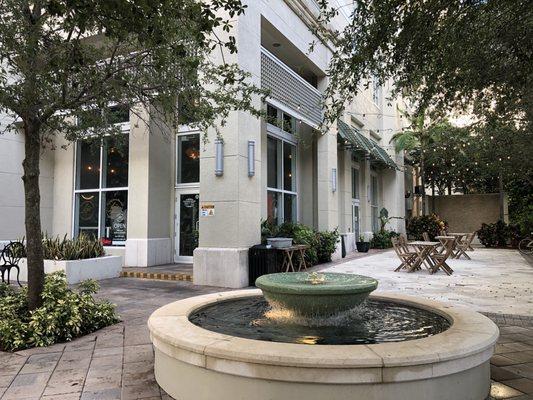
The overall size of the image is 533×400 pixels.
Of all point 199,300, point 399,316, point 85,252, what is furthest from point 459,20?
point 85,252

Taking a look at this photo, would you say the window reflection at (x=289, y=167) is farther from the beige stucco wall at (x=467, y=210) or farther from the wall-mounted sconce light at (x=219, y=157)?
the beige stucco wall at (x=467, y=210)

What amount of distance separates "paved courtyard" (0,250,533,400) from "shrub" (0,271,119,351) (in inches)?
6.8

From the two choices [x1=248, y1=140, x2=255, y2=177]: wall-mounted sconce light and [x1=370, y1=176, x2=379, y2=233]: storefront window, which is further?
[x1=370, y1=176, x2=379, y2=233]: storefront window

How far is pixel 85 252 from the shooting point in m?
10.5

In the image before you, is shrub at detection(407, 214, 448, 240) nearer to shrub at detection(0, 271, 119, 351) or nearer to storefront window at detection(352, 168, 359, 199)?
storefront window at detection(352, 168, 359, 199)

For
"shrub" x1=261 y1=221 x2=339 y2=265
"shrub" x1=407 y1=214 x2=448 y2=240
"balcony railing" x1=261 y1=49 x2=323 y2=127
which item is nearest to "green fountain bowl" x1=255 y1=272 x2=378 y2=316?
"shrub" x1=261 y1=221 x2=339 y2=265

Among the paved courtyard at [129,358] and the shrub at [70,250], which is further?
the shrub at [70,250]

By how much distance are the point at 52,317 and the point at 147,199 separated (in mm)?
7418

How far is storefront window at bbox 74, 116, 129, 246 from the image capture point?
43.7ft

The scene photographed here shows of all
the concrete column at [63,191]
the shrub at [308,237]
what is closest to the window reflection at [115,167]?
the concrete column at [63,191]

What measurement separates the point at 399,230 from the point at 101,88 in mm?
20823

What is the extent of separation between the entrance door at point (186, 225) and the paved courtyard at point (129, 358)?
4.26 metres

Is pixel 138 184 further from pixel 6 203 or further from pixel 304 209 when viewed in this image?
pixel 304 209

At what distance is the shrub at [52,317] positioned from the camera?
499cm
